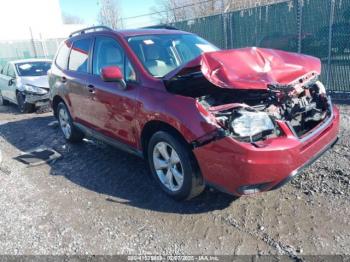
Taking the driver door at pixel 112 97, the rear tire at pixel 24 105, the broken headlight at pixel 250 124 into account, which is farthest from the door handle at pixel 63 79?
the rear tire at pixel 24 105

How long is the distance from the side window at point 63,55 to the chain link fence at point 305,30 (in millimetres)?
5316

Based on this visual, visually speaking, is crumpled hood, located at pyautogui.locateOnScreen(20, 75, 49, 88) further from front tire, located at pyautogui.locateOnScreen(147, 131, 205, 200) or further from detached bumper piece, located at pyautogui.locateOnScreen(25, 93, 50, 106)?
front tire, located at pyautogui.locateOnScreen(147, 131, 205, 200)

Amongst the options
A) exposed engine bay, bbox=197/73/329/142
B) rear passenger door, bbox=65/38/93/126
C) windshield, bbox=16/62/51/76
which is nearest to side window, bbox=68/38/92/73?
rear passenger door, bbox=65/38/93/126

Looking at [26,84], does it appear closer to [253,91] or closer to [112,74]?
[112,74]

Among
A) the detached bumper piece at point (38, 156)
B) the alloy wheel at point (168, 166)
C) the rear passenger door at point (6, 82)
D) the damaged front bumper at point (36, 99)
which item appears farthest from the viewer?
the rear passenger door at point (6, 82)

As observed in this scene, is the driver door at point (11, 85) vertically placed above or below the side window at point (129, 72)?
below

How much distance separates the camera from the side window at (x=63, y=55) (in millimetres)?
5469

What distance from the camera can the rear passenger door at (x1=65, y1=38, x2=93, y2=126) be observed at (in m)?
4.68

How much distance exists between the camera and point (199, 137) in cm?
292

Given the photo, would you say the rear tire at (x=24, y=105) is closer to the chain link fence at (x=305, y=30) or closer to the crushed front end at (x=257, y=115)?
the chain link fence at (x=305, y=30)

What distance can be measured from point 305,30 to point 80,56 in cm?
547

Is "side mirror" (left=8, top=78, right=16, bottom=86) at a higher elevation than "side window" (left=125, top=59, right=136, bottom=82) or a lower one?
lower

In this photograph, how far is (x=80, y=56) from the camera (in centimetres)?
496

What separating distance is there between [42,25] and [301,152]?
5196 cm
